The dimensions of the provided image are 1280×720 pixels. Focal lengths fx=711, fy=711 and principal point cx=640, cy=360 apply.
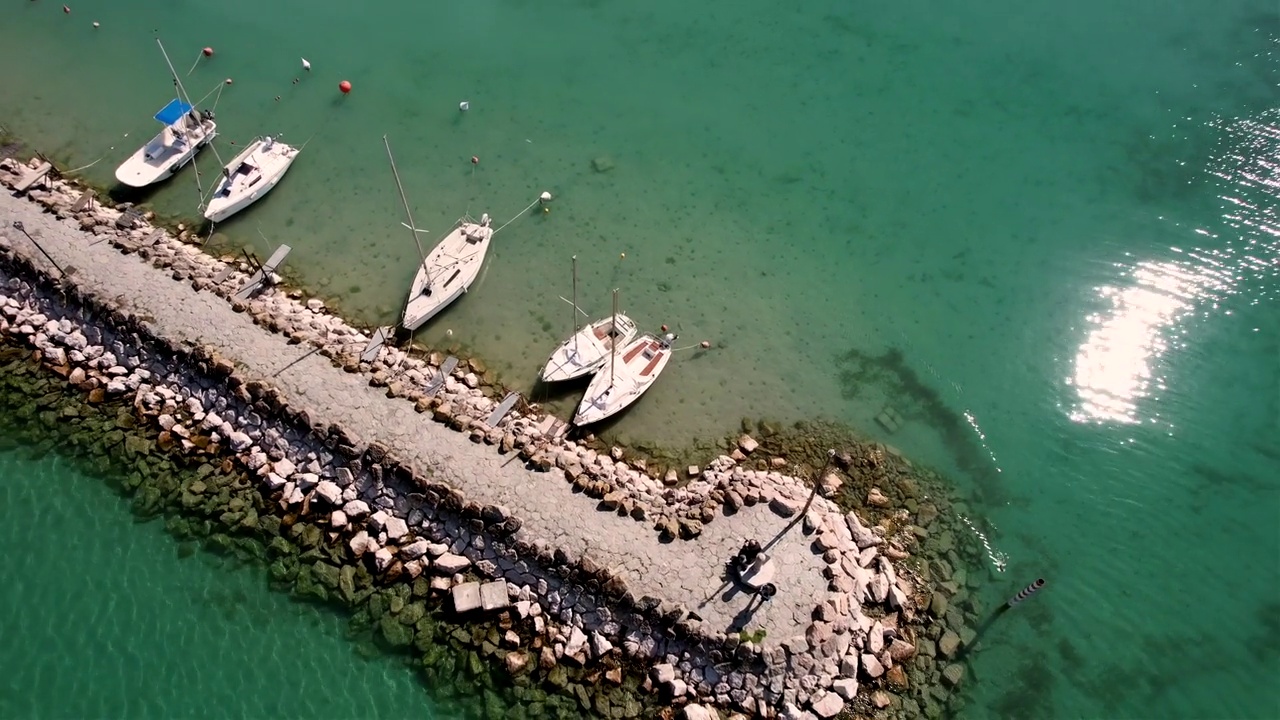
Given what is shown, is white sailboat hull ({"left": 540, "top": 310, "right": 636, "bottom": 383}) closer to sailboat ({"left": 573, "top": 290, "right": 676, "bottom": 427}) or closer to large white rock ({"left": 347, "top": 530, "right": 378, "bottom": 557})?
sailboat ({"left": 573, "top": 290, "right": 676, "bottom": 427})

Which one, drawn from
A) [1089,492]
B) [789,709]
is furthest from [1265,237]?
[789,709]

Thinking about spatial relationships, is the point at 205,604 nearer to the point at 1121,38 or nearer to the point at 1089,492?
the point at 1089,492

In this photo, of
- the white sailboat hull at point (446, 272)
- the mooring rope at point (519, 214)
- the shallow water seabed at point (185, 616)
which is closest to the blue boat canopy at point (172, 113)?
the white sailboat hull at point (446, 272)

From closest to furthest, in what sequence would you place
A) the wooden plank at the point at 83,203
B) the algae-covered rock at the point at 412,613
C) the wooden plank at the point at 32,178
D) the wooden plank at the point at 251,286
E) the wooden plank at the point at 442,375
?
the algae-covered rock at the point at 412,613 → the wooden plank at the point at 442,375 → the wooden plank at the point at 251,286 → the wooden plank at the point at 83,203 → the wooden plank at the point at 32,178

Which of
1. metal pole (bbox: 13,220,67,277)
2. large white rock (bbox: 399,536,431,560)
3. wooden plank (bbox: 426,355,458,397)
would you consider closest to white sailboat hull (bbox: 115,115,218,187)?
metal pole (bbox: 13,220,67,277)

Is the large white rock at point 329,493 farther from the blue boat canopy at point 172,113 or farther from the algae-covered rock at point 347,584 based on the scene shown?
the blue boat canopy at point 172,113
